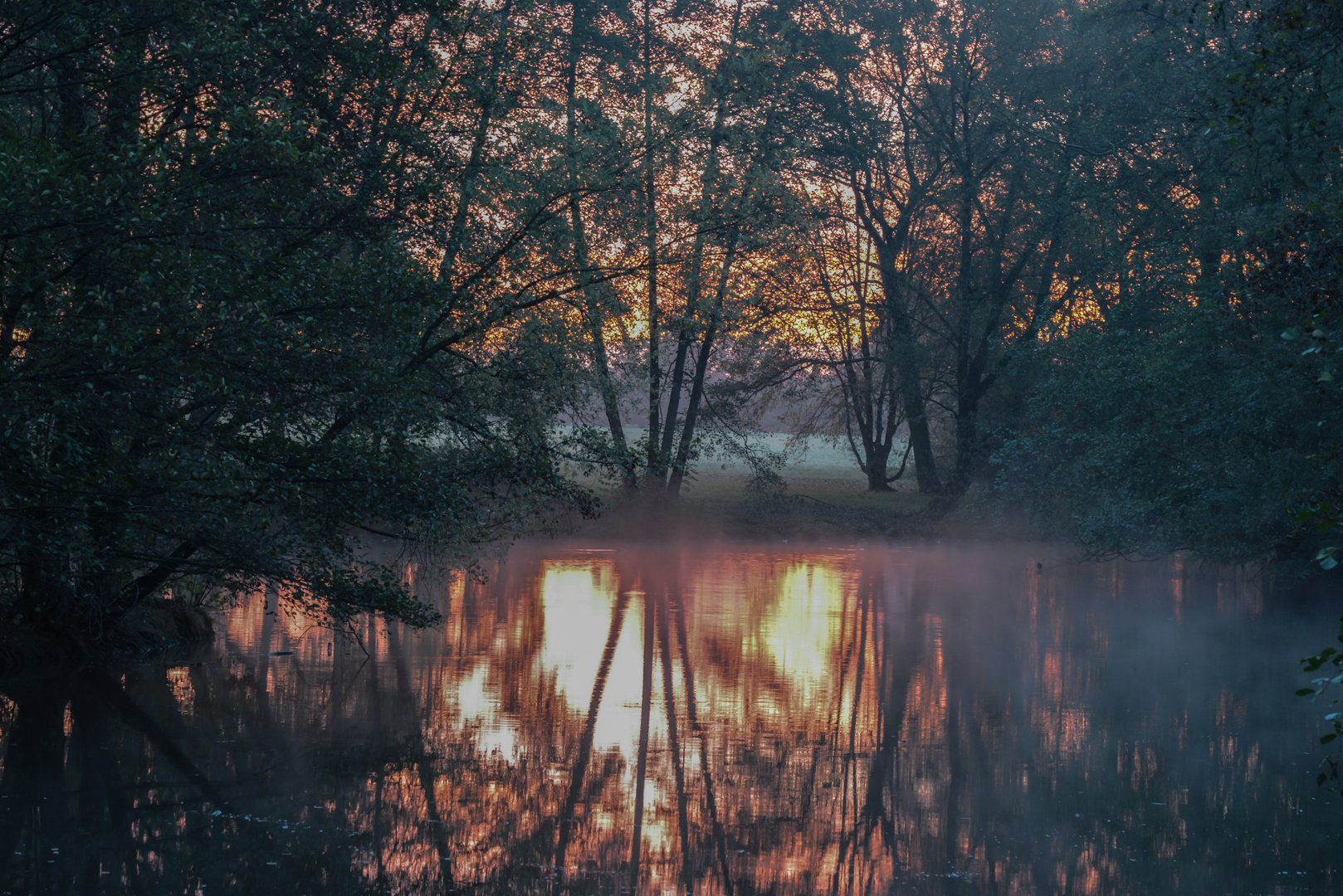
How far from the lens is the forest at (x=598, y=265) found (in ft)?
25.2

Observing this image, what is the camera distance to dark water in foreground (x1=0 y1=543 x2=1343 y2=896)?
7539 millimetres

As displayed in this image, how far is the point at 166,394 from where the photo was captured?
309 inches

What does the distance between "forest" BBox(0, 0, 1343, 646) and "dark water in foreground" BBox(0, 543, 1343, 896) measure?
4.31 feet

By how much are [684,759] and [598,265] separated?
7.57 metres

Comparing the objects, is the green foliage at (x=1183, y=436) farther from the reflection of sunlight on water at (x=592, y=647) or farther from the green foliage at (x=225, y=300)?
the green foliage at (x=225, y=300)

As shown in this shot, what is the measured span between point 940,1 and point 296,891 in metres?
25.5

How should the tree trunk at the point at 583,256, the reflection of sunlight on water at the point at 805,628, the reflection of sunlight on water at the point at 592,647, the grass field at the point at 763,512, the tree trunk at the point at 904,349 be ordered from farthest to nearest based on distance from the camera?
the tree trunk at the point at 904,349, the grass field at the point at 763,512, the reflection of sunlight on water at the point at 805,628, the tree trunk at the point at 583,256, the reflection of sunlight on water at the point at 592,647

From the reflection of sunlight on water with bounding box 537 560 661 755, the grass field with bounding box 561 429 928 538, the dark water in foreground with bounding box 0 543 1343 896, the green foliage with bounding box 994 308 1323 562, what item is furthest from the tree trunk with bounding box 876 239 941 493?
the dark water in foreground with bounding box 0 543 1343 896

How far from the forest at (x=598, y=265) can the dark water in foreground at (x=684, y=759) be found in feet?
4.31

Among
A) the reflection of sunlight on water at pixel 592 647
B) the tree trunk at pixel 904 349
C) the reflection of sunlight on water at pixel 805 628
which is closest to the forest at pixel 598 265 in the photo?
the tree trunk at pixel 904 349

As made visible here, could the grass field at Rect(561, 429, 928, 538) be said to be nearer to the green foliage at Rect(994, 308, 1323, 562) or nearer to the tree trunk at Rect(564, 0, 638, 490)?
the tree trunk at Rect(564, 0, 638, 490)

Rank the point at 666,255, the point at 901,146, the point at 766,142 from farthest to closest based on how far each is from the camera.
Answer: the point at 901,146
the point at 766,142
the point at 666,255

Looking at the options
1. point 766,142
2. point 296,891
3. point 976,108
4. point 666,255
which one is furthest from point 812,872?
point 976,108

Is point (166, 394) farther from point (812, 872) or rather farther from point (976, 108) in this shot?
point (976, 108)
